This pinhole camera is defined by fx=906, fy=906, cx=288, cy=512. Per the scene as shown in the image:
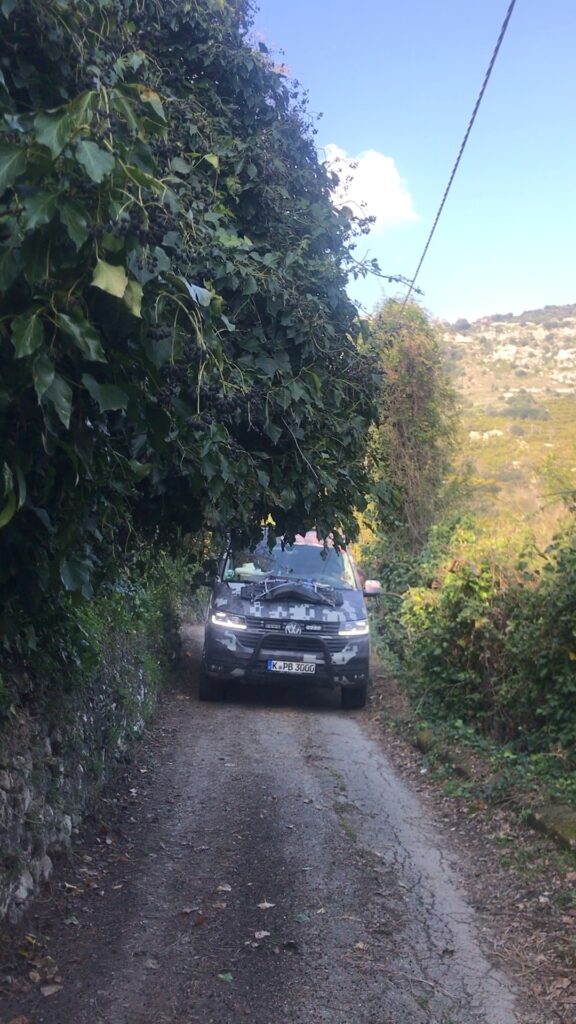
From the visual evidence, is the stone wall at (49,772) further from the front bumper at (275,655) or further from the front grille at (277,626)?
the front grille at (277,626)

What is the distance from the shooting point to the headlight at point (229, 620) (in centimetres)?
1059

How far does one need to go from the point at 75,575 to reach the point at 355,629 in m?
7.73

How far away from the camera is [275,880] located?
5281mm

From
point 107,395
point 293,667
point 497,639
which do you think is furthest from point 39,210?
point 293,667

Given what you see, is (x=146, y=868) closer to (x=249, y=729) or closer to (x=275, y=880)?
(x=275, y=880)

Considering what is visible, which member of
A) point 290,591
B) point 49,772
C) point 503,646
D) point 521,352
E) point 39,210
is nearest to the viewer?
point 39,210

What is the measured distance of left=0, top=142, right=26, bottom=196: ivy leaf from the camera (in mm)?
2434

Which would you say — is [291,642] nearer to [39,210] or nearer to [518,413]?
[39,210]

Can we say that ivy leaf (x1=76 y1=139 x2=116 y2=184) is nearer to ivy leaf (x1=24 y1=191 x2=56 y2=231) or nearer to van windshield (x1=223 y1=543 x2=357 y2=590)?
ivy leaf (x1=24 y1=191 x2=56 y2=231)

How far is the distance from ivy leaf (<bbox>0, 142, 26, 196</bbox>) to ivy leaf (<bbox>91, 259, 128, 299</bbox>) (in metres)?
0.31

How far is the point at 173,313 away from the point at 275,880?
11.6 feet

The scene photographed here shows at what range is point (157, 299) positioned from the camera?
290 centimetres

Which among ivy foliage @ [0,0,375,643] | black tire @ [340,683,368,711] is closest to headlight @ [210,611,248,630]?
black tire @ [340,683,368,711]

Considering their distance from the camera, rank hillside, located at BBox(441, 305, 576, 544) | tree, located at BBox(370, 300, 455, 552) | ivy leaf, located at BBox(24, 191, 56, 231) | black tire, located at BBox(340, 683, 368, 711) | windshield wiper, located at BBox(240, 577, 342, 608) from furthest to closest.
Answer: tree, located at BBox(370, 300, 455, 552) → black tire, located at BBox(340, 683, 368, 711) → windshield wiper, located at BBox(240, 577, 342, 608) → hillside, located at BBox(441, 305, 576, 544) → ivy leaf, located at BBox(24, 191, 56, 231)
